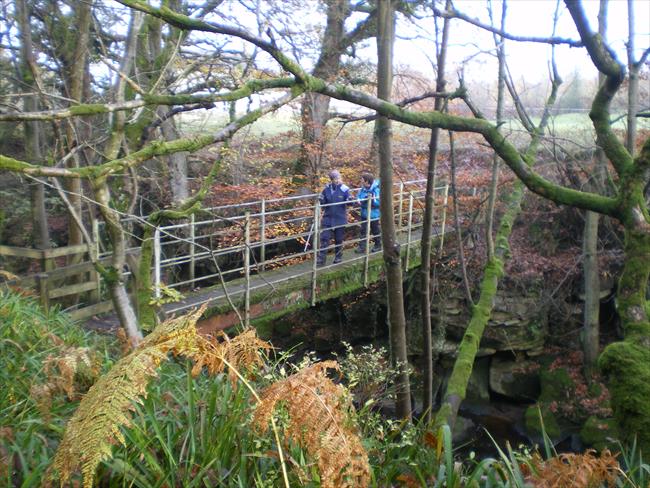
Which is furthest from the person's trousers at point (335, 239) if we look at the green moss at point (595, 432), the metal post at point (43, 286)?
the green moss at point (595, 432)

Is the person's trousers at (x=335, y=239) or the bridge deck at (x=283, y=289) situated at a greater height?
the person's trousers at (x=335, y=239)

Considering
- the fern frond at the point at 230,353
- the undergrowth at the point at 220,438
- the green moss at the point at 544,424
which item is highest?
the fern frond at the point at 230,353

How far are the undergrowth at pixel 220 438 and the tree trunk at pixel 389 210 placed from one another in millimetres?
2307

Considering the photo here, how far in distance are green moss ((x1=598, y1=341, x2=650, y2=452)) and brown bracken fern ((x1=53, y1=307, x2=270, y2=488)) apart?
2.87 m

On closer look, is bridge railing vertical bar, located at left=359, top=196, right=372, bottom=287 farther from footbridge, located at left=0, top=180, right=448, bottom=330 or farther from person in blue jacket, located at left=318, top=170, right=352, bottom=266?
person in blue jacket, located at left=318, top=170, right=352, bottom=266

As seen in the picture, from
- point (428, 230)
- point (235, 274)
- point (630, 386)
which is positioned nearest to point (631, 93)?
point (428, 230)

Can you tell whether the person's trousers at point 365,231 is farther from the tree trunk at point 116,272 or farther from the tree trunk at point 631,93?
the tree trunk at point 116,272

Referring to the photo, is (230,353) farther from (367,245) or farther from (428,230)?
(367,245)

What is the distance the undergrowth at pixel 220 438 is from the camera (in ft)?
6.53

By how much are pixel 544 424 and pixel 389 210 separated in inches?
269

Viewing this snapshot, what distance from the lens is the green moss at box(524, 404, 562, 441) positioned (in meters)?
10.4

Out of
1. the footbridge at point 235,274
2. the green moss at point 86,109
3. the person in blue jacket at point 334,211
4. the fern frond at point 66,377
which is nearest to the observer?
the fern frond at point 66,377

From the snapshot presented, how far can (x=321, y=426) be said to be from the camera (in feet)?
6.74

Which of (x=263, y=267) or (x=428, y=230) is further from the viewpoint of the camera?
(x=263, y=267)
